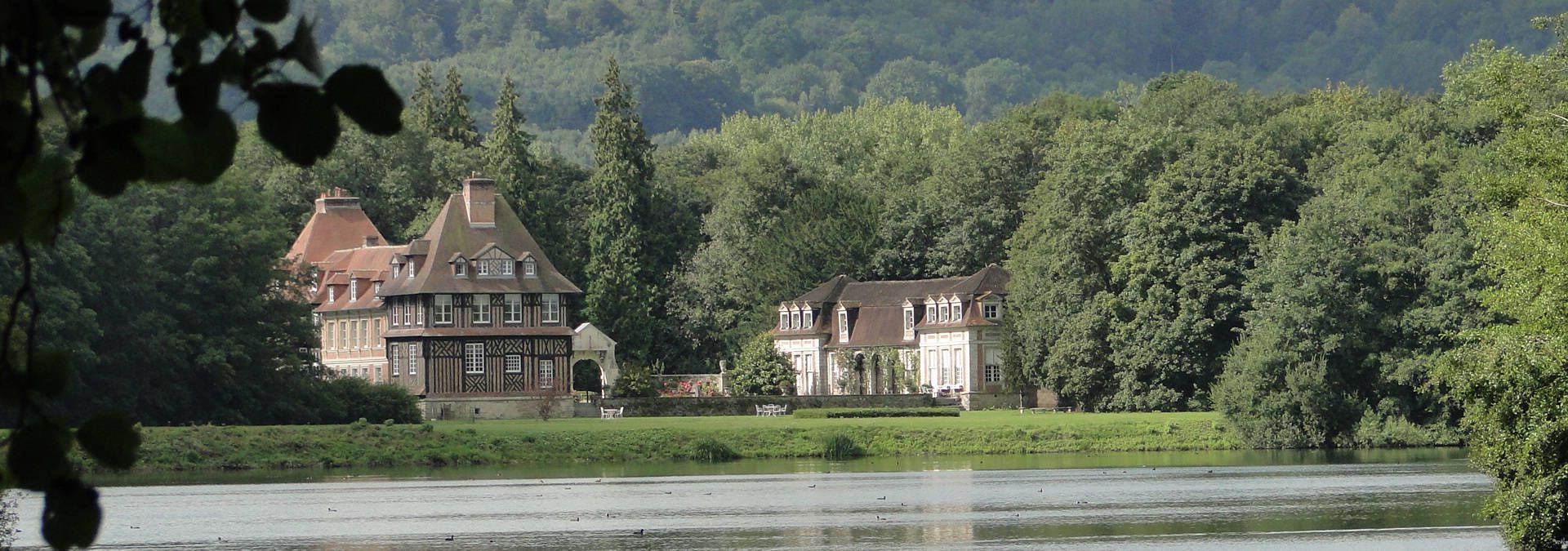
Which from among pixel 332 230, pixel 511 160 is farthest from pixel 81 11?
pixel 511 160

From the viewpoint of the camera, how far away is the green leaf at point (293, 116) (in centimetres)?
382

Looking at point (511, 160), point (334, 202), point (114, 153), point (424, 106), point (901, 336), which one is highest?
point (424, 106)

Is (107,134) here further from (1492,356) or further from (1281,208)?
(1281,208)

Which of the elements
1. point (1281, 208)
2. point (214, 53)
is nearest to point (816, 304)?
point (1281, 208)

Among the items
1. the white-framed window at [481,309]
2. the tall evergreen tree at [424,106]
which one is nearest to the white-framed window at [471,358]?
the white-framed window at [481,309]

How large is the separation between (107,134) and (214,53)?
23 cm

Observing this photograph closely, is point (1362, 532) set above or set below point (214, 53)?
below

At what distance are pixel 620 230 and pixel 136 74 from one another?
274 feet

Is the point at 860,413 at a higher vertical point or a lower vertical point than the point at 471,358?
lower

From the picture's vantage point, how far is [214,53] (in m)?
3.85

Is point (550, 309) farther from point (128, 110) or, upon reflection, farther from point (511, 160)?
point (128, 110)

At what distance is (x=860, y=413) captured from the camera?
2702 inches

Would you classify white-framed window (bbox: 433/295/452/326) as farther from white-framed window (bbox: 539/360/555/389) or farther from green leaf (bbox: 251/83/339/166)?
green leaf (bbox: 251/83/339/166)

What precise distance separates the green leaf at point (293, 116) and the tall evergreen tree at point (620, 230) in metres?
80.7
